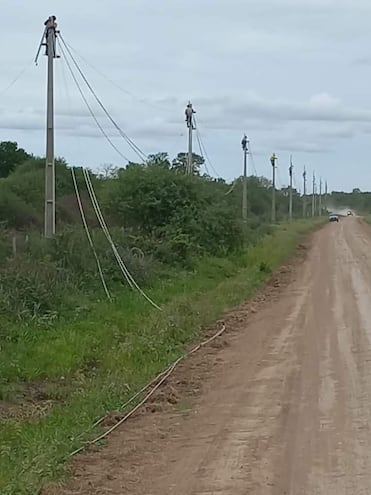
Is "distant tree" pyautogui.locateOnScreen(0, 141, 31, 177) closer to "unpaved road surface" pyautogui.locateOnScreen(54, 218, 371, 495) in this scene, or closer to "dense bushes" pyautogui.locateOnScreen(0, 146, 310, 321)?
"dense bushes" pyautogui.locateOnScreen(0, 146, 310, 321)

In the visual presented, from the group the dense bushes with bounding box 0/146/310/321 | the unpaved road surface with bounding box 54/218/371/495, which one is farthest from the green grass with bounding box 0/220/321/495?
the dense bushes with bounding box 0/146/310/321

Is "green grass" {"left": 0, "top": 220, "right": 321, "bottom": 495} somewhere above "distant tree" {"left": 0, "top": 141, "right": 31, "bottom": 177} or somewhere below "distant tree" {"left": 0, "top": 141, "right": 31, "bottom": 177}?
below

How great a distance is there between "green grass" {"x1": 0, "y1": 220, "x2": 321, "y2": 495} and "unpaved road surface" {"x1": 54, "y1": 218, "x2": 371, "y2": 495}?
0.47 metres

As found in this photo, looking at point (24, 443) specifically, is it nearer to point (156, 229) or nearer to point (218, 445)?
point (218, 445)

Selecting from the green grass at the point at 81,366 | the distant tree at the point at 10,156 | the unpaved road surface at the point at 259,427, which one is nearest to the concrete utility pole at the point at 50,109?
the green grass at the point at 81,366

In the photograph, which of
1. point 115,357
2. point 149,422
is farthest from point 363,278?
point 149,422

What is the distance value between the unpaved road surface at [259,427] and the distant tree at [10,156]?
45.1m

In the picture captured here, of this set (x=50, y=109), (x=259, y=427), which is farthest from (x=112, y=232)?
(x=259, y=427)

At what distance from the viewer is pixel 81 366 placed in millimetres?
14523

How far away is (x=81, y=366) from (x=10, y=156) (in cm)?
4991

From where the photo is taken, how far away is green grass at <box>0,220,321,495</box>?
9164 millimetres

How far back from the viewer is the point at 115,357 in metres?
15.0

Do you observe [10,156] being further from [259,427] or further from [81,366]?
[259,427]

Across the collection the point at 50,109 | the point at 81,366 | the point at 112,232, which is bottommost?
the point at 81,366
